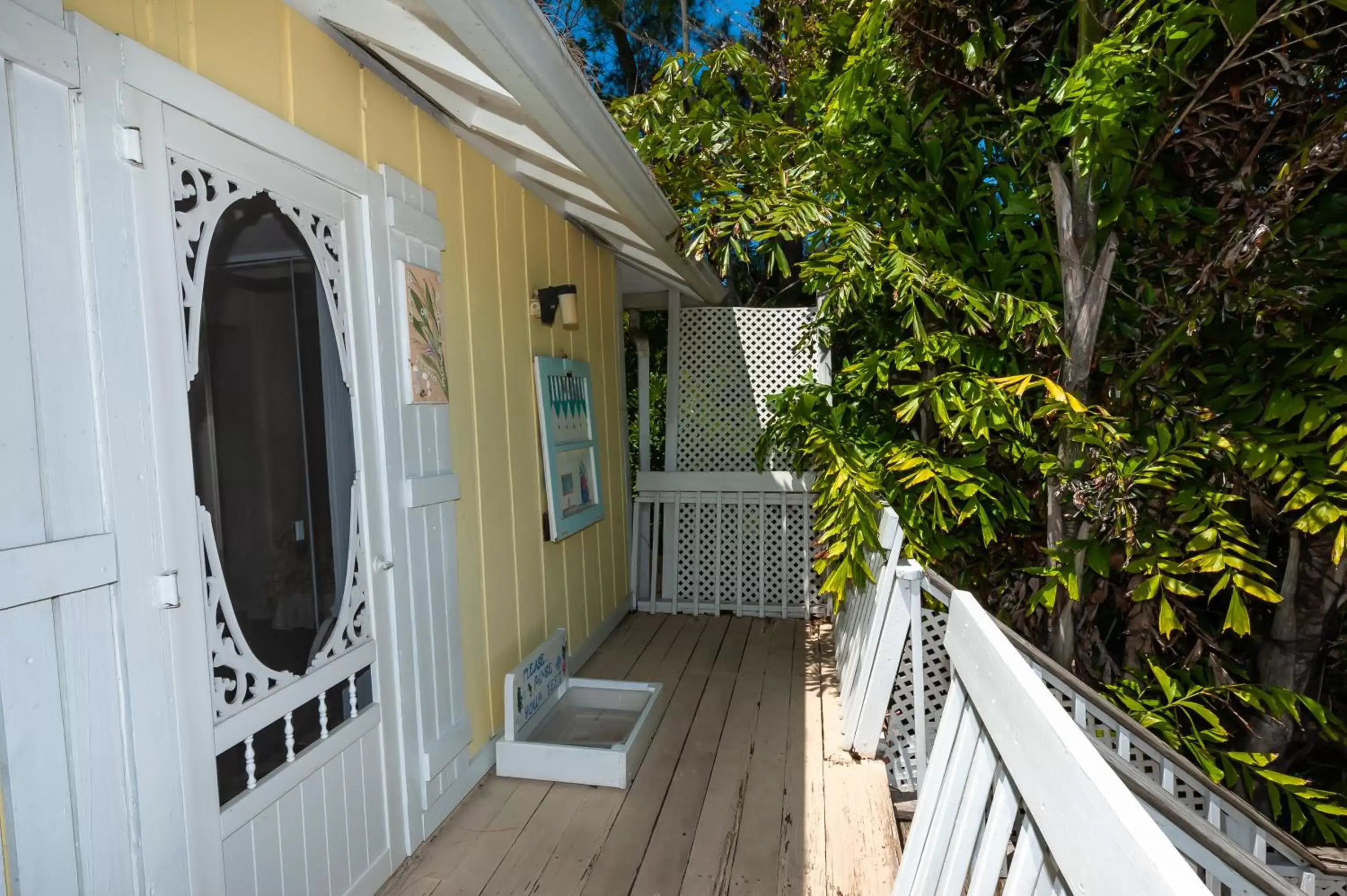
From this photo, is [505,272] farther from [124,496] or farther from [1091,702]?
[1091,702]

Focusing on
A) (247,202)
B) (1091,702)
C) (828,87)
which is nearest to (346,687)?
(247,202)

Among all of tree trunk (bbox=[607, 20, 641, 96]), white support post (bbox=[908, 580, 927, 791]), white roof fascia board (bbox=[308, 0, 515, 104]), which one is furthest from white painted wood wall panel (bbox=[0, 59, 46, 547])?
tree trunk (bbox=[607, 20, 641, 96])

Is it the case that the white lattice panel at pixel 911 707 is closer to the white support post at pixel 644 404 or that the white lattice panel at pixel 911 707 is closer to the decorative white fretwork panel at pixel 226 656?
the decorative white fretwork panel at pixel 226 656

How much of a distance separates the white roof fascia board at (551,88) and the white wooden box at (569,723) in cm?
190

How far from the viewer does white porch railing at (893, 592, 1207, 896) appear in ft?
→ 2.24

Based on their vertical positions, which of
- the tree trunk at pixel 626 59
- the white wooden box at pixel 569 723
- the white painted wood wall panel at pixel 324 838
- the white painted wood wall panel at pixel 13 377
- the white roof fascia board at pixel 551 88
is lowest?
the white wooden box at pixel 569 723

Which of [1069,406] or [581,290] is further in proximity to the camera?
[581,290]

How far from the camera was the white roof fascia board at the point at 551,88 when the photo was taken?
1.61m

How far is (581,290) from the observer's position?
4.25m

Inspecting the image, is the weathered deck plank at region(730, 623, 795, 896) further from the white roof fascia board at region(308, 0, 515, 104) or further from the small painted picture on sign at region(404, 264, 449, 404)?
the white roof fascia board at region(308, 0, 515, 104)

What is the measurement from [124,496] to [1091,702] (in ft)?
8.18

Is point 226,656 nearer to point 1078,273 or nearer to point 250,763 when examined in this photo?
point 250,763

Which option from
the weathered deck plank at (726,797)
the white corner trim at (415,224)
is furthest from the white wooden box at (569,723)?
the white corner trim at (415,224)

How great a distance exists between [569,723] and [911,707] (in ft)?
4.96
